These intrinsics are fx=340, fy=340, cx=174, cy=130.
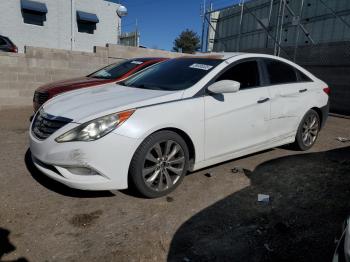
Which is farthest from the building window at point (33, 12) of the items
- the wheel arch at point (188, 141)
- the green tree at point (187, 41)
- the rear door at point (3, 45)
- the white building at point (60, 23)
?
the green tree at point (187, 41)

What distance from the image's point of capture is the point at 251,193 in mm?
3812

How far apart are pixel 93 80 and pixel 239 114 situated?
12.9ft

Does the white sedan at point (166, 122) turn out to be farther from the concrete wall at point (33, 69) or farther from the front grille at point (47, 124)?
the concrete wall at point (33, 69)

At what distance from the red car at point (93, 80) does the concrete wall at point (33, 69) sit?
224 cm

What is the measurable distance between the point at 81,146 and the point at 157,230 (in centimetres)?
102

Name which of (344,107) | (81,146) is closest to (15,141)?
(81,146)

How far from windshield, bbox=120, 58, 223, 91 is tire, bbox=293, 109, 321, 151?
1922mm

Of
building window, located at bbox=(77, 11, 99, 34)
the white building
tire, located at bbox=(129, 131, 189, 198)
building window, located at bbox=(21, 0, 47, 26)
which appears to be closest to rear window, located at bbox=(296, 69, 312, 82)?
tire, located at bbox=(129, 131, 189, 198)

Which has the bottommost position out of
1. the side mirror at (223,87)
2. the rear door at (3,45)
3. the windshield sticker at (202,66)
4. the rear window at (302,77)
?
the side mirror at (223,87)

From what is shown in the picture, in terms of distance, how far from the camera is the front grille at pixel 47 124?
3.32 m

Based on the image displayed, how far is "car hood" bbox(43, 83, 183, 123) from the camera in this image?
3.31m

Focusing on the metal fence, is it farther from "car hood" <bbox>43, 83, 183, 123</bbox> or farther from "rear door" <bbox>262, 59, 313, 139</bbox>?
"car hood" <bbox>43, 83, 183, 123</bbox>

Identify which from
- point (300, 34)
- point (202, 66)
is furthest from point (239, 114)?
point (300, 34)

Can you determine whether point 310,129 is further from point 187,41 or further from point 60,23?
point 187,41
